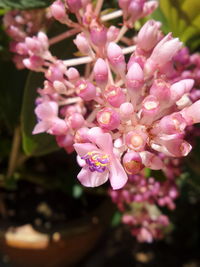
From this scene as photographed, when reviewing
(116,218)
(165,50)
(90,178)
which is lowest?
(116,218)

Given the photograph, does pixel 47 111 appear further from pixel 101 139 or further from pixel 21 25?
pixel 21 25

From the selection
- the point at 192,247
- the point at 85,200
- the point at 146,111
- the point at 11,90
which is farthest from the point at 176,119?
the point at 192,247

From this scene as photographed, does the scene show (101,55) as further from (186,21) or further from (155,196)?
(155,196)

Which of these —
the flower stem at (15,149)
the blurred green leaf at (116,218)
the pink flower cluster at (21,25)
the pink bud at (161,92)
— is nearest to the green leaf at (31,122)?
the pink flower cluster at (21,25)

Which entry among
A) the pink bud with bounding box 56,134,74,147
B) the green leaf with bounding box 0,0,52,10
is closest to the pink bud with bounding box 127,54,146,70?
the pink bud with bounding box 56,134,74,147

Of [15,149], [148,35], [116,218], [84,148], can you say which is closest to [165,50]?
[148,35]

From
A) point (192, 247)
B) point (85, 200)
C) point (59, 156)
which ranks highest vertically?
point (59, 156)

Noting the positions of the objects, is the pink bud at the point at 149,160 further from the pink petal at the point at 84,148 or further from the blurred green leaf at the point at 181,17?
the blurred green leaf at the point at 181,17
